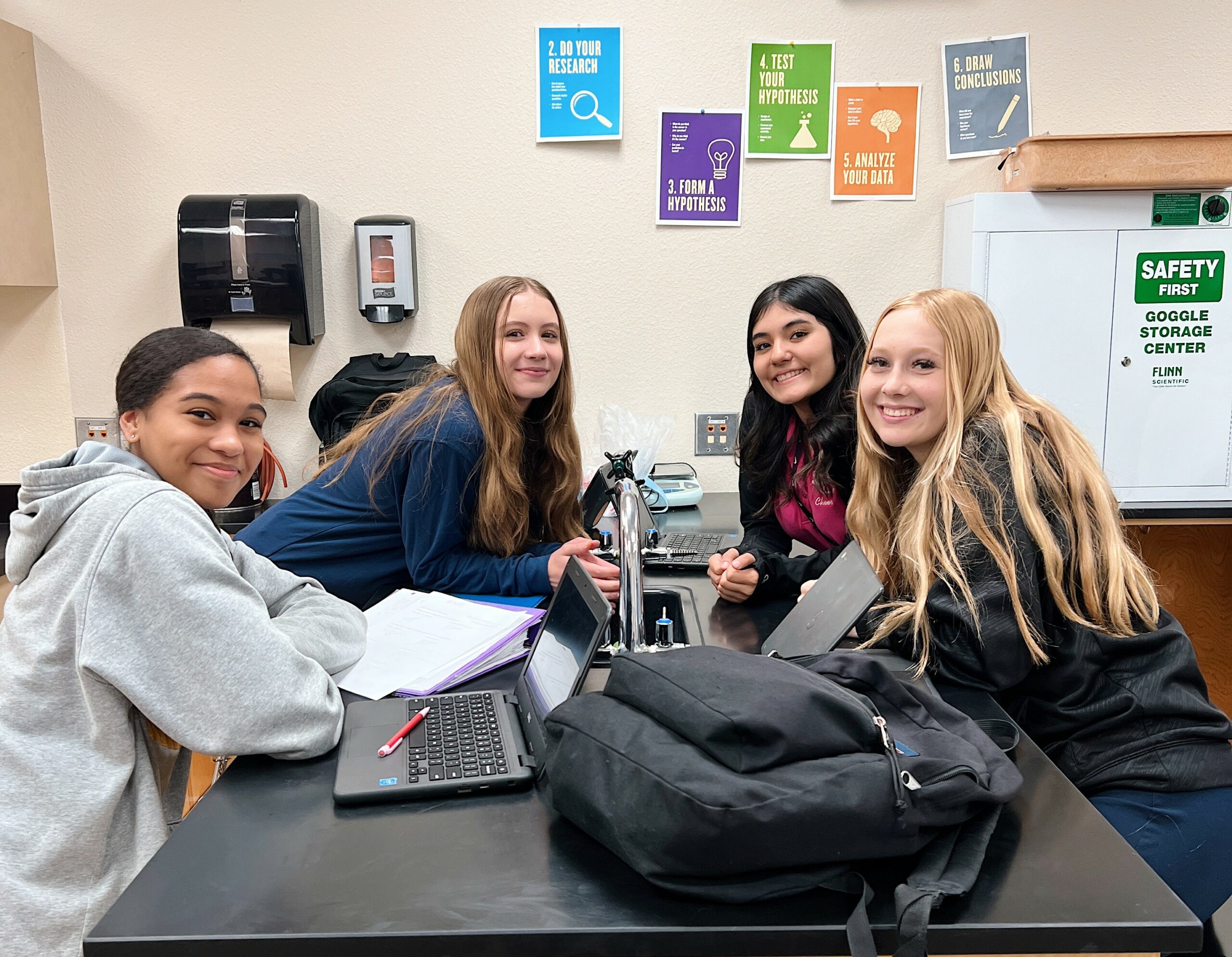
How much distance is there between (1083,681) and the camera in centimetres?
123

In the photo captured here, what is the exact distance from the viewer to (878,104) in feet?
8.68

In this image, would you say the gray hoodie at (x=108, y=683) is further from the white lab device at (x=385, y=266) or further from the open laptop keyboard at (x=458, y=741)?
→ the white lab device at (x=385, y=266)

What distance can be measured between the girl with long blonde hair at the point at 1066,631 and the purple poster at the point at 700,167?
1.49m

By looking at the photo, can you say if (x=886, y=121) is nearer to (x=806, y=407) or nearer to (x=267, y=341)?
(x=806, y=407)

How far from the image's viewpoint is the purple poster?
2652 mm

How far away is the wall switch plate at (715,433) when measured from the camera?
2.80 meters

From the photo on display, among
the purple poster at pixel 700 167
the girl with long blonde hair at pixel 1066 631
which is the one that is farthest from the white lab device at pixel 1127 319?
the girl with long blonde hair at pixel 1066 631

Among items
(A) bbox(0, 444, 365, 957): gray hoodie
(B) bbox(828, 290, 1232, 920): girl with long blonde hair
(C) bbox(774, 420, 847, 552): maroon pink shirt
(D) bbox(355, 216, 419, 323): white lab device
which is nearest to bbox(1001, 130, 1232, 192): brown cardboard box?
(C) bbox(774, 420, 847, 552): maroon pink shirt

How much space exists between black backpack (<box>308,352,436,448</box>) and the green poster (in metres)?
1.20

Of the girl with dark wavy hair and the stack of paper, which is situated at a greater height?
the girl with dark wavy hair

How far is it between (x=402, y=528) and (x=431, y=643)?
19.6 inches

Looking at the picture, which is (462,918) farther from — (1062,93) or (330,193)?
(1062,93)

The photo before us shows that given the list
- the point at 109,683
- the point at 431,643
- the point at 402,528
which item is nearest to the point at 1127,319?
the point at 402,528

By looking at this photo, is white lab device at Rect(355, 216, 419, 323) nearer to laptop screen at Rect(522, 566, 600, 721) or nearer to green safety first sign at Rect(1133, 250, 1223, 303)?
laptop screen at Rect(522, 566, 600, 721)
